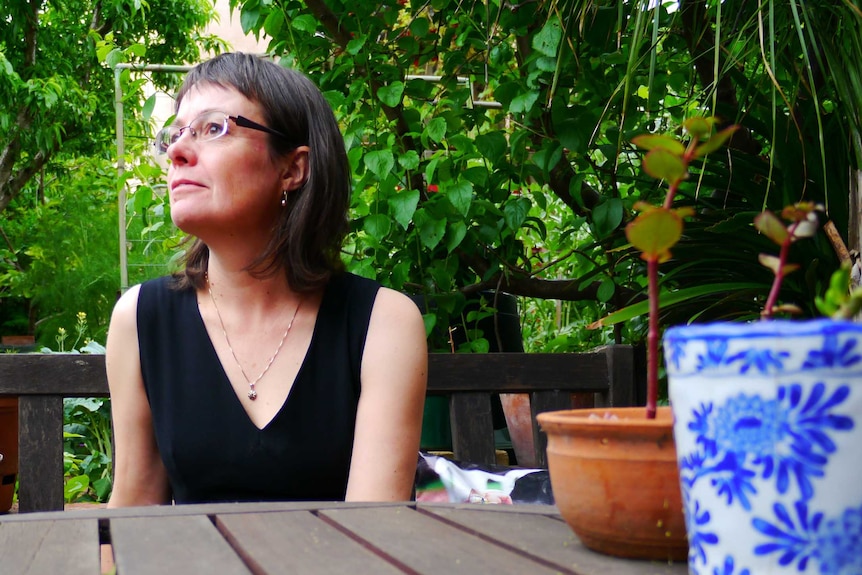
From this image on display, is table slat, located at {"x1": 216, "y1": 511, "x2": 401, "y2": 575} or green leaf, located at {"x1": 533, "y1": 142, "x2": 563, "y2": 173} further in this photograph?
green leaf, located at {"x1": 533, "y1": 142, "x2": 563, "y2": 173}

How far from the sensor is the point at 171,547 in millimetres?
798

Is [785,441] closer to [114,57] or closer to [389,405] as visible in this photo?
[389,405]

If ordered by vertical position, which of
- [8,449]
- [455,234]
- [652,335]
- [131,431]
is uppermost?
[455,234]

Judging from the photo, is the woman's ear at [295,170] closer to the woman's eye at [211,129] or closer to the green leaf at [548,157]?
the woman's eye at [211,129]

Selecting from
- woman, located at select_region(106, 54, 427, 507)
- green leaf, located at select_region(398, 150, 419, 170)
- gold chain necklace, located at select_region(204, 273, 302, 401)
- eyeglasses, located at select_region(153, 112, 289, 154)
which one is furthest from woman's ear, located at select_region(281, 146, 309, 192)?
green leaf, located at select_region(398, 150, 419, 170)

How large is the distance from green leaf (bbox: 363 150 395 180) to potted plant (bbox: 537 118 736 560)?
1.46 meters

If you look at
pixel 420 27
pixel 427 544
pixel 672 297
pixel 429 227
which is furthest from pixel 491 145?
pixel 427 544

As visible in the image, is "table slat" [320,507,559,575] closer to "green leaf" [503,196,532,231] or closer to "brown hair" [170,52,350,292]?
"brown hair" [170,52,350,292]

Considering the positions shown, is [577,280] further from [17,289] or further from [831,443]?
[17,289]

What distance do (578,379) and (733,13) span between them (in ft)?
2.56

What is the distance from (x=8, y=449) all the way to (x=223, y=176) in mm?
1187

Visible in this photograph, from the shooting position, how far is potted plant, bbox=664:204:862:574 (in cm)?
56

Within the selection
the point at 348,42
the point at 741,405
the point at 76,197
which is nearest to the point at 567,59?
the point at 348,42

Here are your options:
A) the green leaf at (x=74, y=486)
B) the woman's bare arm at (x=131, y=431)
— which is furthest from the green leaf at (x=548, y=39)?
the green leaf at (x=74, y=486)
